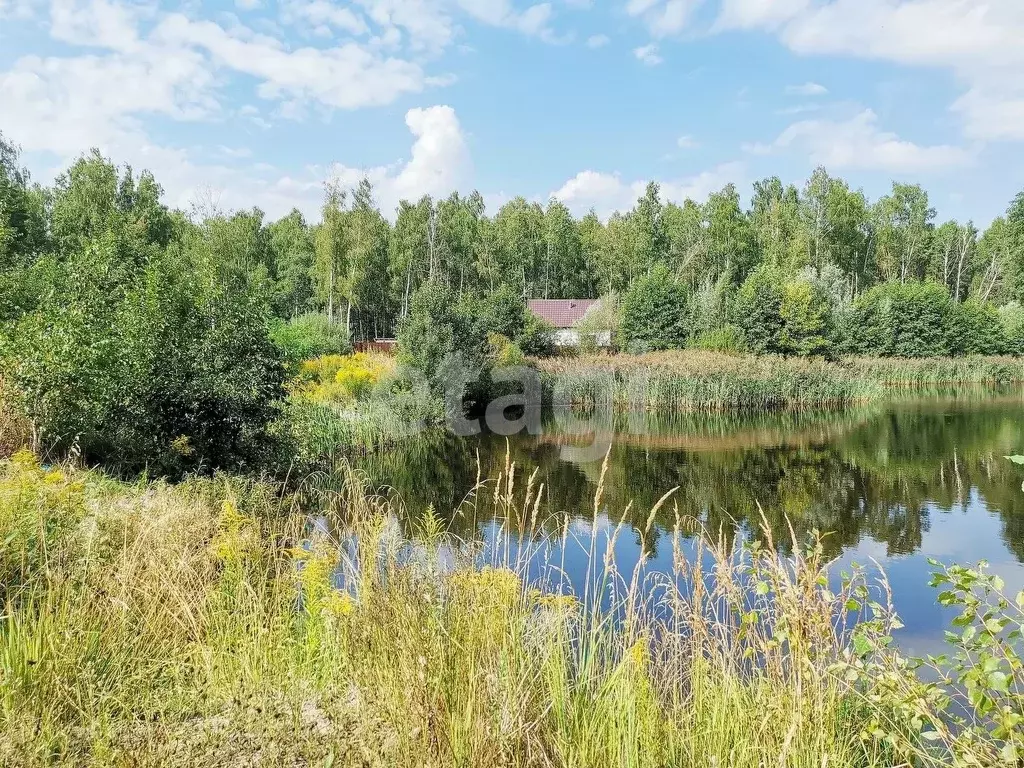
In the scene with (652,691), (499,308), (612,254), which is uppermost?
(612,254)

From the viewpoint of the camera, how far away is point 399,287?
135 feet

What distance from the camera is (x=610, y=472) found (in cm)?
1156

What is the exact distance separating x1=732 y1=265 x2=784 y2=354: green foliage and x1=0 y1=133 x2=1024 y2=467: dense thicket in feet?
0.25

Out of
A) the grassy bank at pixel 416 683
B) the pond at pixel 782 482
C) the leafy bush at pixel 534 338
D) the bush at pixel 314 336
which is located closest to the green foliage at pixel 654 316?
the leafy bush at pixel 534 338

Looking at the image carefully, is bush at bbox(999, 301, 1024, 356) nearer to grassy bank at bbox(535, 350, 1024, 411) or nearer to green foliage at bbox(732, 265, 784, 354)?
grassy bank at bbox(535, 350, 1024, 411)

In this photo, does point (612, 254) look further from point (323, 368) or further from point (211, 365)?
point (211, 365)

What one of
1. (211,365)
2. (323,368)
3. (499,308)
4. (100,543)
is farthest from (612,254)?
(100,543)

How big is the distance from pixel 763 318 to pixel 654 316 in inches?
188

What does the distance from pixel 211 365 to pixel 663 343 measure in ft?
78.5

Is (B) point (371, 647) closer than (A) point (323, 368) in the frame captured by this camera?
Yes

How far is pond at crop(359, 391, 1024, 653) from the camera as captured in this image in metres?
7.10

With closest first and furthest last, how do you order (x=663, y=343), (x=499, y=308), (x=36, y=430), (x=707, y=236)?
(x=36, y=430), (x=499, y=308), (x=663, y=343), (x=707, y=236)

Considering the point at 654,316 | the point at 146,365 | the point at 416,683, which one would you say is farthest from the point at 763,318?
the point at 416,683

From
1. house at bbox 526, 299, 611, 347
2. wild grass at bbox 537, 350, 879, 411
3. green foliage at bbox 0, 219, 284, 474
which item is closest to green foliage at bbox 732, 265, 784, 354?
wild grass at bbox 537, 350, 879, 411
